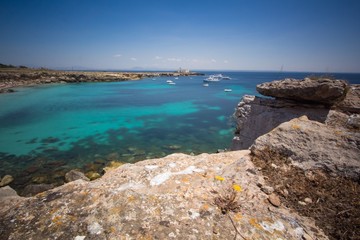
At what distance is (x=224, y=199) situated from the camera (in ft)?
8.67

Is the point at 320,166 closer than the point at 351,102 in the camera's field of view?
Yes

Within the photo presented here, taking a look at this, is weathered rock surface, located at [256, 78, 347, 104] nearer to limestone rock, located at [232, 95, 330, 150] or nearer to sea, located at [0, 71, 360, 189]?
limestone rock, located at [232, 95, 330, 150]

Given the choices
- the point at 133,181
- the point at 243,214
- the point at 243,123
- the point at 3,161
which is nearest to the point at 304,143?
the point at 243,214

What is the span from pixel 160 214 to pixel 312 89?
680 centimetres

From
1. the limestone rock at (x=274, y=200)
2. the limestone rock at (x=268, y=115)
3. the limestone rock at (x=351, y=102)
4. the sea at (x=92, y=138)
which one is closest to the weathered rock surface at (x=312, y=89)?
the limestone rock at (x=351, y=102)

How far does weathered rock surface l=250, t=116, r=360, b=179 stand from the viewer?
10.3 ft

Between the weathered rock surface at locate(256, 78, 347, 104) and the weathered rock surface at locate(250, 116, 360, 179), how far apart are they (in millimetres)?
2419

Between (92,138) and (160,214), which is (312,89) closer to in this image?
(160,214)

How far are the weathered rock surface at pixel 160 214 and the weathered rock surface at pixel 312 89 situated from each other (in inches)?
193

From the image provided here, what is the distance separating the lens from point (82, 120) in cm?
2219

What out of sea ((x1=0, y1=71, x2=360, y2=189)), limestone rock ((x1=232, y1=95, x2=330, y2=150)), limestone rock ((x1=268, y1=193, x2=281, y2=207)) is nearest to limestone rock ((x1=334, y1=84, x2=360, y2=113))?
limestone rock ((x1=232, y1=95, x2=330, y2=150))

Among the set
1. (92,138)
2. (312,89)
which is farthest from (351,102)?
(92,138)

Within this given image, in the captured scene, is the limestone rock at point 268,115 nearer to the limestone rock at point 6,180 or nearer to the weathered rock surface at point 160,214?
the weathered rock surface at point 160,214

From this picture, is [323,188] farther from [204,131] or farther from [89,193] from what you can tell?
[204,131]
